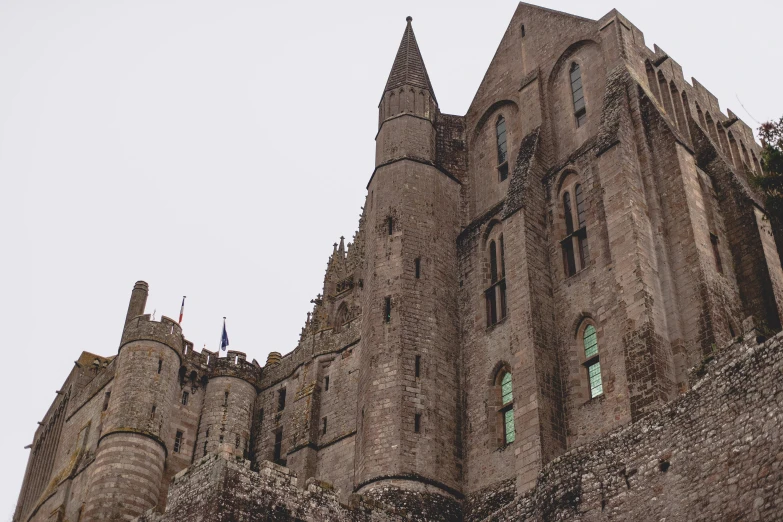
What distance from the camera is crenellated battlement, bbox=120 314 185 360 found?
3800 cm

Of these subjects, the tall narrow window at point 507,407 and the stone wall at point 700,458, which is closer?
the stone wall at point 700,458

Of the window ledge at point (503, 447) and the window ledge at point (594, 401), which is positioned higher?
the window ledge at point (594, 401)

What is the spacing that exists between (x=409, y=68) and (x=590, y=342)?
15208 millimetres

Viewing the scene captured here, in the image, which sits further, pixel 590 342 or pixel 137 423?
pixel 137 423

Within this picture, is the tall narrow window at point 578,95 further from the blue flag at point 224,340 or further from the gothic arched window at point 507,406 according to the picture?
the blue flag at point 224,340

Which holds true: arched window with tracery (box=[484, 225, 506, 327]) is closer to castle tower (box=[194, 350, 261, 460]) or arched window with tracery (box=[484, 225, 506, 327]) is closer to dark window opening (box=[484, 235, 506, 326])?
dark window opening (box=[484, 235, 506, 326])

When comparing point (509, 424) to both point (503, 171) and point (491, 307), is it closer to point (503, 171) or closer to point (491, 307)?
point (491, 307)

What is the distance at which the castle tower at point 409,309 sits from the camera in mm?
29250

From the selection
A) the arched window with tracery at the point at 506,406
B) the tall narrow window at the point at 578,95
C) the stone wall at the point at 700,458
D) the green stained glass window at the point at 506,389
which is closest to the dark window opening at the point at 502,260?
the arched window with tracery at the point at 506,406

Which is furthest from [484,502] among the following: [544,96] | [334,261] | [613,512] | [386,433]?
[334,261]

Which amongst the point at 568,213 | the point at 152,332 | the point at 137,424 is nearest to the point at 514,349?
the point at 568,213

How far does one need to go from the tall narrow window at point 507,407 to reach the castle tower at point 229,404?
12.0 meters

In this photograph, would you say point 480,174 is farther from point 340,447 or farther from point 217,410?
point 217,410

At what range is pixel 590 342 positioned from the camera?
28828 mm
